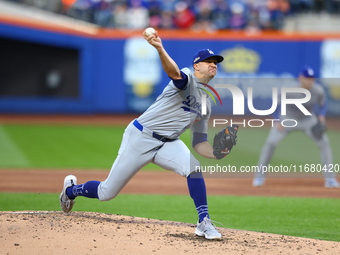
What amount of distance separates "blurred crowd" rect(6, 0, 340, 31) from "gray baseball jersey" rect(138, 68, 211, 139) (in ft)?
57.1

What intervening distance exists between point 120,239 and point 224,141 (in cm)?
134

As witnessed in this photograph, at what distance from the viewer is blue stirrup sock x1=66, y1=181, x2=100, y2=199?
5906 millimetres

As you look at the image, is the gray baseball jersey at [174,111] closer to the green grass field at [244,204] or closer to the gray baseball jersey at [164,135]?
the gray baseball jersey at [164,135]

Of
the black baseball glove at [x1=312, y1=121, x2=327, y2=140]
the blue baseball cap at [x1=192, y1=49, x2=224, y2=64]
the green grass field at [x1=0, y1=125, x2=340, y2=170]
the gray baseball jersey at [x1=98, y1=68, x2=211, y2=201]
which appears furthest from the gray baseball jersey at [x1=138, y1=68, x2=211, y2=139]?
the black baseball glove at [x1=312, y1=121, x2=327, y2=140]

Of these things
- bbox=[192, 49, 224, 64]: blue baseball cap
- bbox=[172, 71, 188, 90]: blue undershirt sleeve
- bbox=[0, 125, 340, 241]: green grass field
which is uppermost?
bbox=[192, 49, 224, 64]: blue baseball cap

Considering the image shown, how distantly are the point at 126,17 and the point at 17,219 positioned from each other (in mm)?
17633

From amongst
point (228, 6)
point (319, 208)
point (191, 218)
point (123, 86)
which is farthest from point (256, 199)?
point (228, 6)

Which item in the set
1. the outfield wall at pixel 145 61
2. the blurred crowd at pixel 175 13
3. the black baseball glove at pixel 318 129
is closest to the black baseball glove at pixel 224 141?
the black baseball glove at pixel 318 129

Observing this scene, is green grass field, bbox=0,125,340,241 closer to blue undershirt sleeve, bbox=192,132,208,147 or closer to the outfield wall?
blue undershirt sleeve, bbox=192,132,208,147

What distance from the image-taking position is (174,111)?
5.56m

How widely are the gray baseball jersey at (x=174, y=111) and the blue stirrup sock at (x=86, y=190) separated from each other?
0.84m

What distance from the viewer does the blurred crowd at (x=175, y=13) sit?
2273 cm

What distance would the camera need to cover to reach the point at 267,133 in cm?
996

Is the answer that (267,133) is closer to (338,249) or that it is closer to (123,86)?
(338,249)
